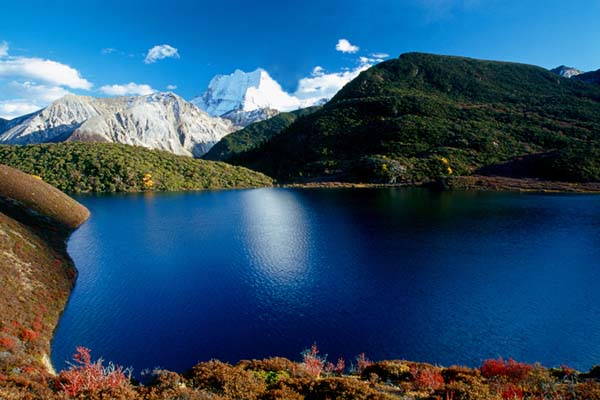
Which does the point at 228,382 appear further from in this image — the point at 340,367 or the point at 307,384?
the point at 340,367

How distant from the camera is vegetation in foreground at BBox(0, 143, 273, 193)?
5689 inches

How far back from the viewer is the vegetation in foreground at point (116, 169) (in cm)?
14450

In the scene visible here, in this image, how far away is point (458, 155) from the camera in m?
167

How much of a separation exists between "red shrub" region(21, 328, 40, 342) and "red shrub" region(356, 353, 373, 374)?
85.3 feet

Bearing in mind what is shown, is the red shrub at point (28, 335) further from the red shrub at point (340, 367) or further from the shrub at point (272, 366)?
the red shrub at point (340, 367)

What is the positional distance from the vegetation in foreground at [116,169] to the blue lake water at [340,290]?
3081 inches

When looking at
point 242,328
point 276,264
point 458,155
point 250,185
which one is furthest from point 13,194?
point 458,155

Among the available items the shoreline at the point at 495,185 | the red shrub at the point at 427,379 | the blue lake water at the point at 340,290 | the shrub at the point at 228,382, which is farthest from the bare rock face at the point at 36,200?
the shoreline at the point at 495,185

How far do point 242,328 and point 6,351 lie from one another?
16.7m

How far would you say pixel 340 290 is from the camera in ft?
126

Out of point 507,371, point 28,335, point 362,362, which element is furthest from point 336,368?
point 28,335

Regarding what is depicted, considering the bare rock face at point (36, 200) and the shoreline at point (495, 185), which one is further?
the shoreline at point (495, 185)

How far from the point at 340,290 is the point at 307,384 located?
21.7 m

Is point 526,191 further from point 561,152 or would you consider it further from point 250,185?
point 250,185
